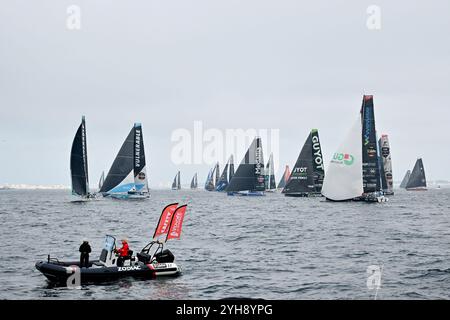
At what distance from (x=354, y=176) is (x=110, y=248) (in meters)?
56.8

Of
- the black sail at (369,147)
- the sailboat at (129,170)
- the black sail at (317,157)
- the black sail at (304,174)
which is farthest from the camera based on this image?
the black sail at (304,174)

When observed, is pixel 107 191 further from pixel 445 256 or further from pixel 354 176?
pixel 445 256

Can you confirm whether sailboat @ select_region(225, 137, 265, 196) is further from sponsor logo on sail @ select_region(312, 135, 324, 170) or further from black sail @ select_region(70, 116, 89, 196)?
black sail @ select_region(70, 116, 89, 196)

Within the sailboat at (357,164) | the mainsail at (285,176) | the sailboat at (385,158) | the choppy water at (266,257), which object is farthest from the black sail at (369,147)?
the mainsail at (285,176)

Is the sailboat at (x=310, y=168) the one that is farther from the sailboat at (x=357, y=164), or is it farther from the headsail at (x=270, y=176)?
the headsail at (x=270, y=176)

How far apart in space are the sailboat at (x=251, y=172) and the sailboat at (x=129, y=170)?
31.5m

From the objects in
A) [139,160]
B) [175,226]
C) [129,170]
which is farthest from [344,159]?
[175,226]

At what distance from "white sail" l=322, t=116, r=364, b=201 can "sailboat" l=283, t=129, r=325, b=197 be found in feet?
72.0

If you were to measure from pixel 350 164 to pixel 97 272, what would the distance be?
5703cm

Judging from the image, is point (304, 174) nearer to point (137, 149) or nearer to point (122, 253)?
point (137, 149)

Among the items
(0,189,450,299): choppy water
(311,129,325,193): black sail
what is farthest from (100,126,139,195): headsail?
(0,189,450,299): choppy water

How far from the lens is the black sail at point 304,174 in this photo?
100 metres

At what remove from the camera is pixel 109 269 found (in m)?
24.4
